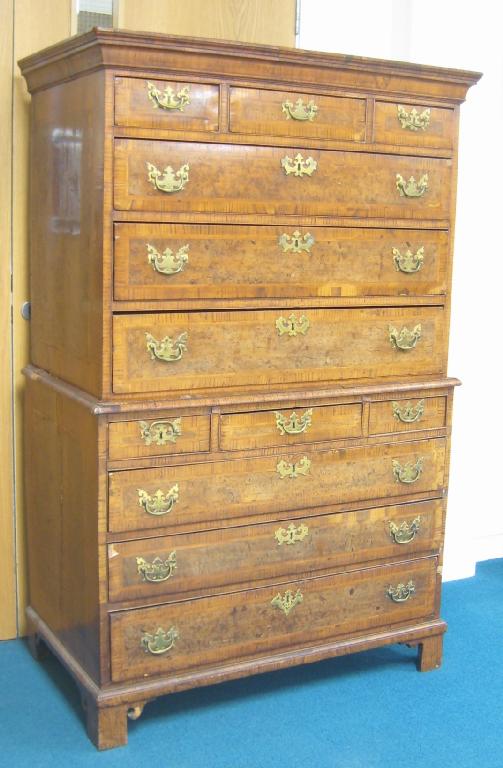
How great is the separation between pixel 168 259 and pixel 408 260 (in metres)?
0.77

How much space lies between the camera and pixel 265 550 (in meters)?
2.91

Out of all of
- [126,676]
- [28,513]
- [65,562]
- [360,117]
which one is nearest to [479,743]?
[126,676]

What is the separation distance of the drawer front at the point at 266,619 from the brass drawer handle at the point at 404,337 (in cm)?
69

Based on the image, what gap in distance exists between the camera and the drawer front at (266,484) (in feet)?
8.89

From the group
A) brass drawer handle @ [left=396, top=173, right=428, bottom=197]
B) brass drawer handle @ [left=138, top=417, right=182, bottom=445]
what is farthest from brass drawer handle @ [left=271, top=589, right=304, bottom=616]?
brass drawer handle @ [left=396, top=173, right=428, bottom=197]

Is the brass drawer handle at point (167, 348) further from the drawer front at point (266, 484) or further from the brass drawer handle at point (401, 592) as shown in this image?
the brass drawer handle at point (401, 592)

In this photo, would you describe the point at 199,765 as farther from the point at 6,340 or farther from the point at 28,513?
the point at 6,340

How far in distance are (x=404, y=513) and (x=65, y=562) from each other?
104cm

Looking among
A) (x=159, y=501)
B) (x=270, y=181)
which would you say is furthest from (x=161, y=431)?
(x=270, y=181)

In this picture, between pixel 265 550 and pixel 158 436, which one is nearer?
pixel 158 436

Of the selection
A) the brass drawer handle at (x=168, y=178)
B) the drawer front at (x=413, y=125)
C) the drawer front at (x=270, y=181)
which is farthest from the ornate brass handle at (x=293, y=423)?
the drawer front at (x=413, y=125)

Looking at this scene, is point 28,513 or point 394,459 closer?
point 394,459

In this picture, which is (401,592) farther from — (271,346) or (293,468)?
(271,346)

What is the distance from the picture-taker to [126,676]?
2775 millimetres
